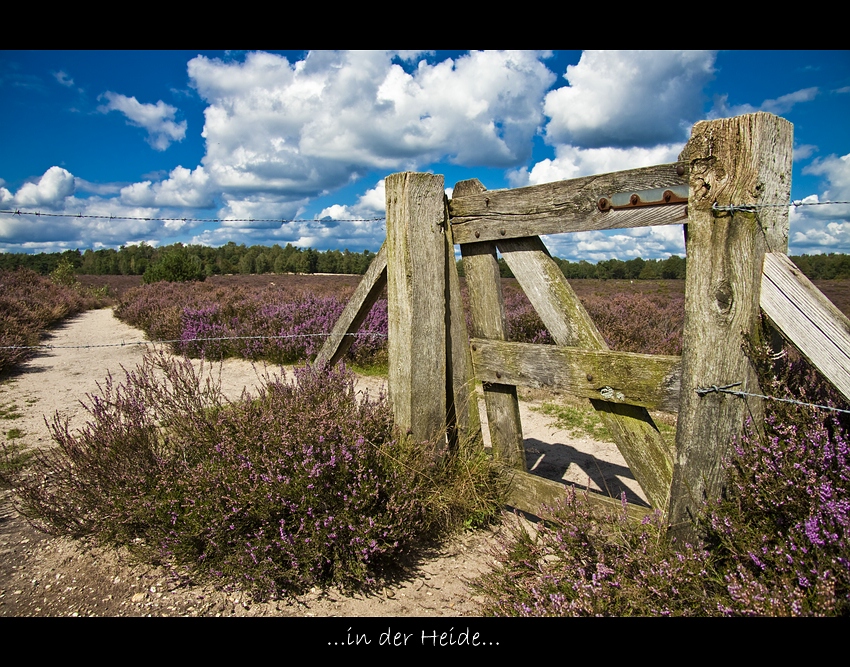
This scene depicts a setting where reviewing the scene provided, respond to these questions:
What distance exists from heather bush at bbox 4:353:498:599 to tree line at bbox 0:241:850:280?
1287 cm

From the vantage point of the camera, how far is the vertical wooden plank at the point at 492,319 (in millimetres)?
3346

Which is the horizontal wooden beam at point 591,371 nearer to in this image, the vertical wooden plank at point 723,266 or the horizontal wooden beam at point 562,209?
the vertical wooden plank at point 723,266

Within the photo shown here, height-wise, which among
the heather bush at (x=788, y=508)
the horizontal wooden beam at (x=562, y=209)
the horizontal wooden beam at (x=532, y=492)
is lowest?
the horizontal wooden beam at (x=532, y=492)

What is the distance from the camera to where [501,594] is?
102 inches

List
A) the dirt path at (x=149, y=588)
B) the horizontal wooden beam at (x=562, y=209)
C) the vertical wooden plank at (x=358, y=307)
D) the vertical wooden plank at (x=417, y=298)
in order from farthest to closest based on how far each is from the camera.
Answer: the vertical wooden plank at (x=358, y=307), the vertical wooden plank at (x=417, y=298), the dirt path at (x=149, y=588), the horizontal wooden beam at (x=562, y=209)

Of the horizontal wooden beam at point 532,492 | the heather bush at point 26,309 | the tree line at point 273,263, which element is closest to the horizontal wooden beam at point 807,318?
the horizontal wooden beam at point 532,492

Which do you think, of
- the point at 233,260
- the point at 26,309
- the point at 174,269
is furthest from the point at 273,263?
the point at 26,309

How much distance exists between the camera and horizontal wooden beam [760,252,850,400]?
1.97 m

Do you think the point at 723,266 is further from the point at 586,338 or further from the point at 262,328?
the point at 262,328

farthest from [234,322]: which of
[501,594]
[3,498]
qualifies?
[501,594]

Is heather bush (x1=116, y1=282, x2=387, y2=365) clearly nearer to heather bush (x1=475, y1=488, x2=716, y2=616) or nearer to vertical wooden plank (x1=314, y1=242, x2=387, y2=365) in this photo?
vertical wooden plank (x1=314, y1=242, x2=387, y2=365)

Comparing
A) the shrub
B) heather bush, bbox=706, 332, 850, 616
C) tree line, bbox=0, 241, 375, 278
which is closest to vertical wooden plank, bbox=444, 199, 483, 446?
heather bush, bbox=706, 332, 850, 616

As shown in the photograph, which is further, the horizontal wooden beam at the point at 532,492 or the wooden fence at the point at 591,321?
the horizontal wooden beam at the point at 532,492

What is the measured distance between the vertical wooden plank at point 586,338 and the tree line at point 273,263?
12.9 metres
